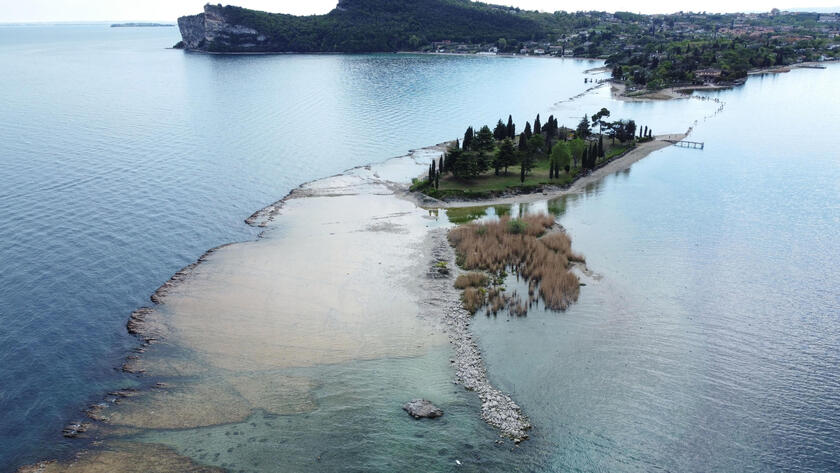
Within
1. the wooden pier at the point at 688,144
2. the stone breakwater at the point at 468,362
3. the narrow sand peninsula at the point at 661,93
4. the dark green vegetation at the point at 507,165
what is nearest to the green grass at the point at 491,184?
the dark green vegetation at the point at 507,165

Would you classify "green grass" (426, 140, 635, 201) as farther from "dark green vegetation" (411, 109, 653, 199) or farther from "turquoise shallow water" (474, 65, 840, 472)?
"turquoise shallow water" (474, 65, 840, 472)

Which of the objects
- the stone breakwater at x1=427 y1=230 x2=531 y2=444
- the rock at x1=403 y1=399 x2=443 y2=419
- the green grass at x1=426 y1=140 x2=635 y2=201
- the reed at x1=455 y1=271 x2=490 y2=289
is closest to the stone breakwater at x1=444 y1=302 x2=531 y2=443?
the stone breakwater at x1=427 y1=230 x2=531 y2=444

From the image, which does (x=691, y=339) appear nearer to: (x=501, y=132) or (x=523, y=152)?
(x=523, y=152)

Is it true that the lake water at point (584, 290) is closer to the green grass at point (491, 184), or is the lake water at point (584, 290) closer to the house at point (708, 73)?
the green grass at point (491, 184)

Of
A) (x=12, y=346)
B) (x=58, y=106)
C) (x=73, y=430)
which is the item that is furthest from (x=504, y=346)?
(x=58, y=106)

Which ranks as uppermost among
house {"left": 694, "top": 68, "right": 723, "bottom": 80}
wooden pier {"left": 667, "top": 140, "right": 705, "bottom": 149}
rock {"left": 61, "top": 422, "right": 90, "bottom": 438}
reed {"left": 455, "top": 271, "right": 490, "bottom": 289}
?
house {"left": 694, "top": 68, "right": 723, "bottom": 80}

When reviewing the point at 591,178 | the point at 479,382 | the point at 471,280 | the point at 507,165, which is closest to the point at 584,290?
the point at 471,280
